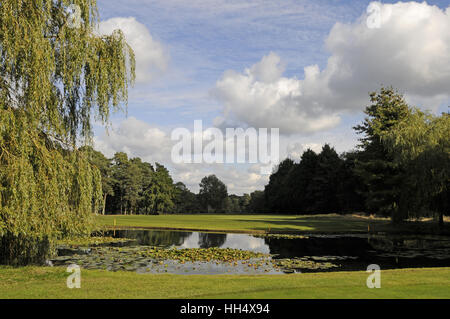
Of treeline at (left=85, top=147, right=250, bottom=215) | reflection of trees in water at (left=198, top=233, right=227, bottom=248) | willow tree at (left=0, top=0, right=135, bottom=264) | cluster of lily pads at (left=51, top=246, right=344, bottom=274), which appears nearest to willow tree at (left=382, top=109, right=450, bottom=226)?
reflection of trees in water at (left=198, top=233, right=227, bottom=248)

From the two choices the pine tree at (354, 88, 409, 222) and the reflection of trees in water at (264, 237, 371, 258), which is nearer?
the reflection of trees in water at (264, 237, 371, 258)

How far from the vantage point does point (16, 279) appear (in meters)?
12.4

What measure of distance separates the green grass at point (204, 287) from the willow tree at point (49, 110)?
1.56 m

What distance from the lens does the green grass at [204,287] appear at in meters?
9.98

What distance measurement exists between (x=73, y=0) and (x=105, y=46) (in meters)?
1.92

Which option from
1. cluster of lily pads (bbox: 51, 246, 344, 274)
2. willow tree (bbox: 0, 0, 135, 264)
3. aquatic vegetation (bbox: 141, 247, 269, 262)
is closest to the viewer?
willow tree (bbox: 0, 0, 135, 264)

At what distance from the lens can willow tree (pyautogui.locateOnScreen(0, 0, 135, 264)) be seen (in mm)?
11656

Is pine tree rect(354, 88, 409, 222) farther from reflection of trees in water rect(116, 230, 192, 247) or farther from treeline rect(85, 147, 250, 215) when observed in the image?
treeline rect(85, 147, 250, 215)

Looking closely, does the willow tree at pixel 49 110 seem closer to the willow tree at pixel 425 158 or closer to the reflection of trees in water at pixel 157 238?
the reflection of trees in water at pixel 157 238

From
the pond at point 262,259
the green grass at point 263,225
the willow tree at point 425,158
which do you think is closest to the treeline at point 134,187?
the green grass at point 263,225

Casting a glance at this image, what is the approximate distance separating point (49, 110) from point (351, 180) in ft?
251

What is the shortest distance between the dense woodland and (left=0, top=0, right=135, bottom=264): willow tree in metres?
2.33
